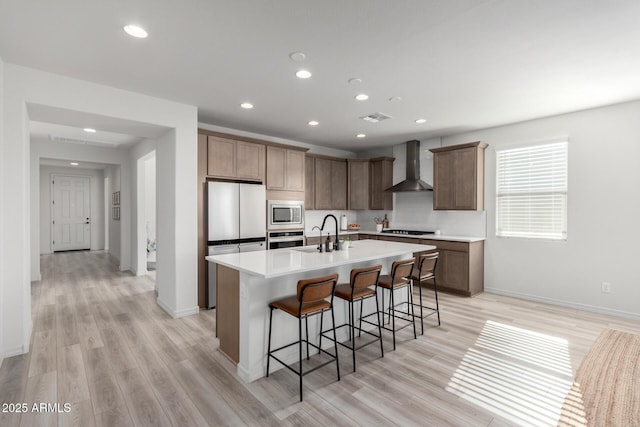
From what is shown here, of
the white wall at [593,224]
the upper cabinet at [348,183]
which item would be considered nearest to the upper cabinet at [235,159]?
the upper cabinet at [348,183]

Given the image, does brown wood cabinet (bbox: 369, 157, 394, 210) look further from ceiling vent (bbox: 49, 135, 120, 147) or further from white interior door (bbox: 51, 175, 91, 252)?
white interior door (bbox: 51, 175, 91, 252)

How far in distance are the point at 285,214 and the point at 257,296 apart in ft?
9.21

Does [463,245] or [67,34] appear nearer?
[67,34]

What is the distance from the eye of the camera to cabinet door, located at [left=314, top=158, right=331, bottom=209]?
20.9 ft

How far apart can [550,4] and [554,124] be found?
10.2 ft

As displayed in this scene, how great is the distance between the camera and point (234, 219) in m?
4.55

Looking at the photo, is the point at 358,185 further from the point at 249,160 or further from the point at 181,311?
the point at 181,311

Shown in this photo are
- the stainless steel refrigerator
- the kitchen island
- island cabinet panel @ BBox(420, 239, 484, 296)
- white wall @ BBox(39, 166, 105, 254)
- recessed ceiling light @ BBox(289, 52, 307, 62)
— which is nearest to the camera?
the kitchen island

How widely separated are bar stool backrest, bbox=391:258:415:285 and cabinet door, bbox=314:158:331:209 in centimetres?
331

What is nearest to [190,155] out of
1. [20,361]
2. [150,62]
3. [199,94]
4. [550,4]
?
[199,94]

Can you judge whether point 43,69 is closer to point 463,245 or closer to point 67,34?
point 67,34

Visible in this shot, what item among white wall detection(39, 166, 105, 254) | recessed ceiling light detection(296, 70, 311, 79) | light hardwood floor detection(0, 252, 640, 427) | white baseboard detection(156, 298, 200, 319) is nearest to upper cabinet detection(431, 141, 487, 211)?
light hardwood floor detection(0, 252, 640, 427)

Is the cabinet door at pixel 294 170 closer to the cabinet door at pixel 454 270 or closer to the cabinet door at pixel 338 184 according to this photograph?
the cabinet door at pixel 338 184

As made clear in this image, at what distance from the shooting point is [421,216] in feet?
20.5
